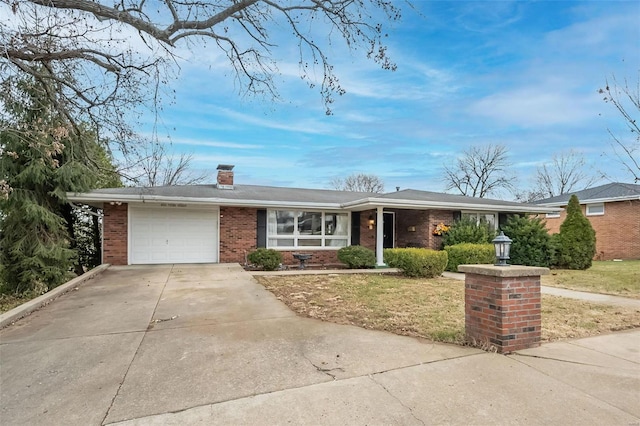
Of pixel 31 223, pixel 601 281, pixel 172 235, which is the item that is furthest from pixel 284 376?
pixel 601 281

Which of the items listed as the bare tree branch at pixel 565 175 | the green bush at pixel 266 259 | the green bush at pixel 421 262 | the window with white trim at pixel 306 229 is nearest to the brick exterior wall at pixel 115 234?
the green bush at pixel 266 259

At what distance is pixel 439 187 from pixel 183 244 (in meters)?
31.5

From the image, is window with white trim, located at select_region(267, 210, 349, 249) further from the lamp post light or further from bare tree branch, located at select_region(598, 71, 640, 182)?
the lamp post light

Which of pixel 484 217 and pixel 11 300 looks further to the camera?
pixel 484 217

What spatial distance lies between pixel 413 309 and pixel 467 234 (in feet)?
25.2

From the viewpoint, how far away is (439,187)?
38.1 m

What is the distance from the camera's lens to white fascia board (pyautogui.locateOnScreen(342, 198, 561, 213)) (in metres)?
11.7

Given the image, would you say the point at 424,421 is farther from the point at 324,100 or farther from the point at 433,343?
the point at 324,100

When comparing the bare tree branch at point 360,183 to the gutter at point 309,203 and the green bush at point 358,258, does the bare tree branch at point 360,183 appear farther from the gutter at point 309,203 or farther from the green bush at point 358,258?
the green bush at point 358,258

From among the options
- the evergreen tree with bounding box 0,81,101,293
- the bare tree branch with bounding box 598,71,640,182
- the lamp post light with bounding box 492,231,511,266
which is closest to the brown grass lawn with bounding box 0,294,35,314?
the evergreen tree with bounding box 0,81,101,293

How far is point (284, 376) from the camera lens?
321 centimetres

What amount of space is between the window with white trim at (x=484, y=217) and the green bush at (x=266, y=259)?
762cm

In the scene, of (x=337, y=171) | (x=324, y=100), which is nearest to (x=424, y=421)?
(x=324, y=100)

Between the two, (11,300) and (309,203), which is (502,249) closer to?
(309,203)
